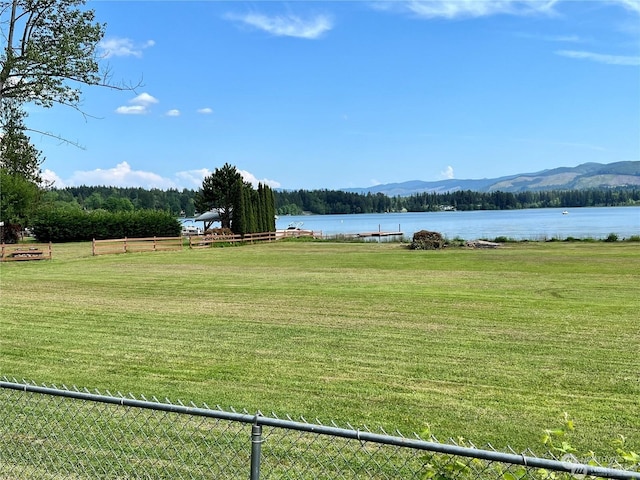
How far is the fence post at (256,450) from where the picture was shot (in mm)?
2793

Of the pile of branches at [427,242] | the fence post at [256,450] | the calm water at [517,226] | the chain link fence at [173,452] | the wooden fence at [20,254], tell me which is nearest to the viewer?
the fence post at [256,450]

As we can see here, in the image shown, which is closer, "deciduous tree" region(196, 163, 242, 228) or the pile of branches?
the pile of branches

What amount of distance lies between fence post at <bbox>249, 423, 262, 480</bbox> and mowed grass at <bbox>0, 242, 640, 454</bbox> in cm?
265

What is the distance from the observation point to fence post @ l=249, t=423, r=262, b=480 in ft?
9.16

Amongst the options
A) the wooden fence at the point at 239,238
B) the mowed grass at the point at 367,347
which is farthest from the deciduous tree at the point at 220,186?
the mowed grass at the point at 367,347

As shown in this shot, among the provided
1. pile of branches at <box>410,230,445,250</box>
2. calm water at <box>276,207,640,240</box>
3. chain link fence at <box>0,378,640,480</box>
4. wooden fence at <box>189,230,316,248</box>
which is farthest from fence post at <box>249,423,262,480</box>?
calm water at <box>276,207,640,240</box>

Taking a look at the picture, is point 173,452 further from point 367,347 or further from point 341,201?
point 341,201

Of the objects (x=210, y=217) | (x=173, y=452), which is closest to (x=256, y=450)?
(x=173, y=452)

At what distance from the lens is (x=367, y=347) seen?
839cm

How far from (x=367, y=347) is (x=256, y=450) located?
569 centimetres

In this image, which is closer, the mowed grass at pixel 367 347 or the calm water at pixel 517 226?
the mowed grass at pixel 367 347

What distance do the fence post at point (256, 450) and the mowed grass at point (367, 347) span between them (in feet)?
8.70

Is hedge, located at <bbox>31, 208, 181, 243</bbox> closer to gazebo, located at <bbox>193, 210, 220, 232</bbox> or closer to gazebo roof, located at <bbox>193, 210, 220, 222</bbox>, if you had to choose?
gazebo roof, located at <bbox>193, 210, 220, 222</bbox>

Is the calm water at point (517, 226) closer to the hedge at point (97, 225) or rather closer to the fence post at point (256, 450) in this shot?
the hedge at point (97, 225)
